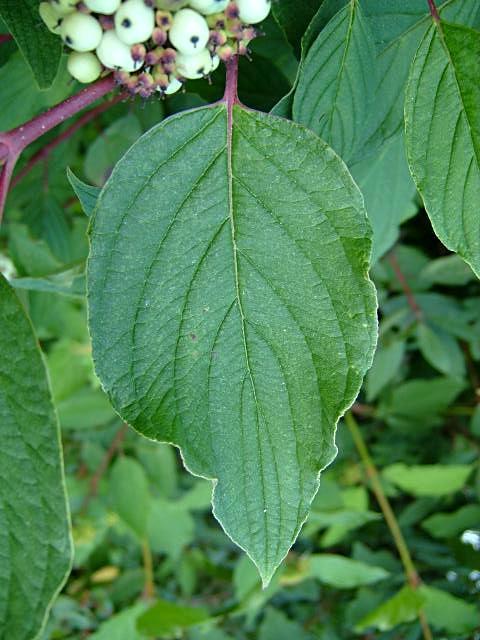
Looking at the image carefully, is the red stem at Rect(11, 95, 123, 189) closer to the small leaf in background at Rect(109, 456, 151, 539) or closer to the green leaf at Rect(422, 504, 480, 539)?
the small leaf in background at Rect(109, 456, 151, 539)

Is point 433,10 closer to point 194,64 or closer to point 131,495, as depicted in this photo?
point 194,64


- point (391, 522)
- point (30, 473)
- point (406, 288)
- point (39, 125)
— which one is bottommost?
point (391, 522)

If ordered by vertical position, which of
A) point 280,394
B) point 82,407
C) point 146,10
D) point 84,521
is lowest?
point 84,521

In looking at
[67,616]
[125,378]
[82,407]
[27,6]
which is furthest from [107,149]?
[67,616]

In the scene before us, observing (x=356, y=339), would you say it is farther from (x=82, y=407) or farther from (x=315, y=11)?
(x=82, y=407)

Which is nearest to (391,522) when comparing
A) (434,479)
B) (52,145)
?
(434,479)

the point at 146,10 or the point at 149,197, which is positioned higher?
the point at 146,10

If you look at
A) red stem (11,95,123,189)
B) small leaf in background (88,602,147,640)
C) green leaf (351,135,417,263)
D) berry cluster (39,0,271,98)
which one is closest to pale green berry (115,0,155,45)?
berry cluster (39,0,271,98)
